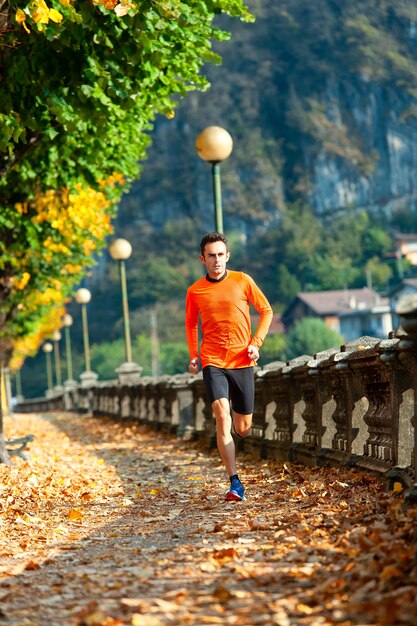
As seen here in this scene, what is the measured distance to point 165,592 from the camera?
5379 mm

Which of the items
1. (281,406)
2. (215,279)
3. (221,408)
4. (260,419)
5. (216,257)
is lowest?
(260,419)

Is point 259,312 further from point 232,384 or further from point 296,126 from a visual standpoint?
point 296,126

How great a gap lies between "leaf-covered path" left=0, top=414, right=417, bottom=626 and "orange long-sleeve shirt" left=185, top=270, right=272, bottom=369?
118 centimetres

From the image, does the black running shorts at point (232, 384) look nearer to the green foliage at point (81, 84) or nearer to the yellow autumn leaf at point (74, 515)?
the yellow autumn leaf at point (74, 515)

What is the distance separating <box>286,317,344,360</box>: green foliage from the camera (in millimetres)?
136750

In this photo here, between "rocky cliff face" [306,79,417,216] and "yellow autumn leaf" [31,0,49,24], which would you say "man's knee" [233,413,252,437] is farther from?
"rocky cliff face" [306,79,417,216]

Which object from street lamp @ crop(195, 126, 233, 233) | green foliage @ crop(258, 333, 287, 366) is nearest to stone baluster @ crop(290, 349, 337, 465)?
street lamp @ crop(195, 126, 233, 233)

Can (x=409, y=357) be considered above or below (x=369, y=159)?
below

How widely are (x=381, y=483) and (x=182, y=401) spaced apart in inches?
450

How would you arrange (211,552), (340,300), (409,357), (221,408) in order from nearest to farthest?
1. (211,552)
2. (409,357)
3. (221,408)
4. (340,300)

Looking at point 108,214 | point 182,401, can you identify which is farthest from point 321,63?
point 182,401

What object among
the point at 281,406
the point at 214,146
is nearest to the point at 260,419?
the point at 281,406

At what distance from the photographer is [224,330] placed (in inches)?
348

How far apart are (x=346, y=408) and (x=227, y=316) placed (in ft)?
5.07
